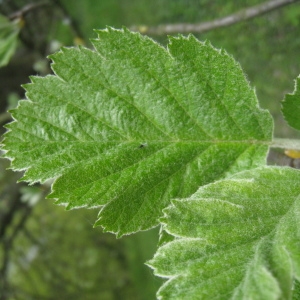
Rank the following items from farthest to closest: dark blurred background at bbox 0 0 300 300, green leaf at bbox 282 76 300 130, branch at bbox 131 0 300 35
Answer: dark blurred background at bbox 0 0 300 300, branch at bbox 131 0 300 35, green leaf at bbox 282 76 300 130

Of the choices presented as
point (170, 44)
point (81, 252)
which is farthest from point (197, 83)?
point (81, 252)

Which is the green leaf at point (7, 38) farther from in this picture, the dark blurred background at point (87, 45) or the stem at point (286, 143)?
the stem at point (286, 143)

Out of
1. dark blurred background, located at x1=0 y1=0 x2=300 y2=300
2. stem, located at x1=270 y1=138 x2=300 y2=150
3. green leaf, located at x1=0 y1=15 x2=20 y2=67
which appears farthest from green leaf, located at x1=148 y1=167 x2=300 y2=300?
green leaf, located at x1=0 y1=15 x2=20 y2=67

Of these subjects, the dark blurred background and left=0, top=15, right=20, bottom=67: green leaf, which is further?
the dark blurred background

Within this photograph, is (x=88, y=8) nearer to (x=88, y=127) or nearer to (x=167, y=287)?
(x=88, y=127)

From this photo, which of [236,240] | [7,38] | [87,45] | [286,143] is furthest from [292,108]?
[87,45]

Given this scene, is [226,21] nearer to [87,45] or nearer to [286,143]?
[87,45]

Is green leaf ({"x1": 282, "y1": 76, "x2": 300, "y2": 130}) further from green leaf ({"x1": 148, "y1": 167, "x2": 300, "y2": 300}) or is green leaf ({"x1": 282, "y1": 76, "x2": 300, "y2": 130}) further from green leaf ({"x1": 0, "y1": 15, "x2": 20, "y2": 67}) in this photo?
green leaf ({"x1": 0, "y1": 15, "x2": 20, "y2": 67})
